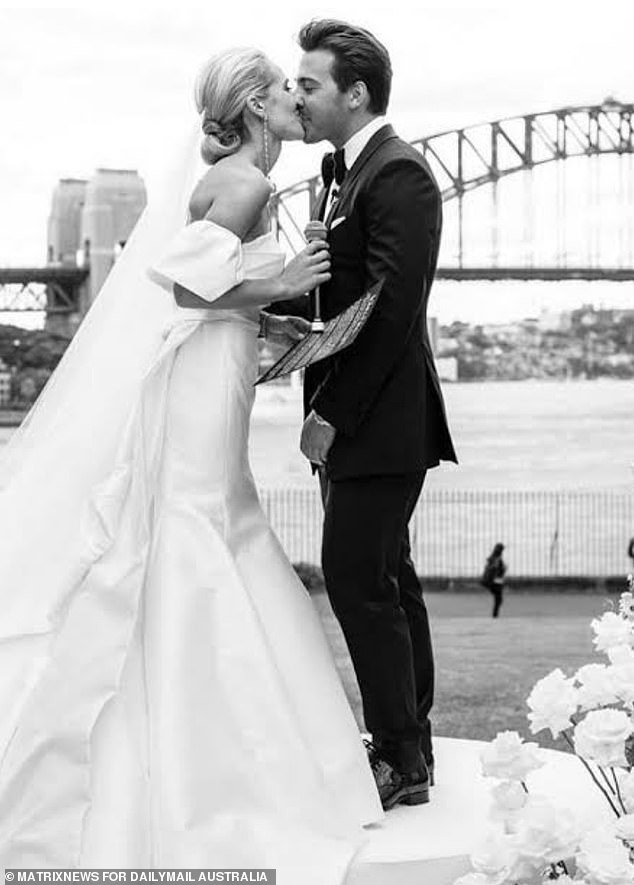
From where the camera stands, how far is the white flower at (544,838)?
252cm

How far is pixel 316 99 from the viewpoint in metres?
3.24

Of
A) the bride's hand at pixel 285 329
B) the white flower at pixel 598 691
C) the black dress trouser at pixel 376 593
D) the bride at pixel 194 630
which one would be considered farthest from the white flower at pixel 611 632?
the bride's hand at pixel 285 329

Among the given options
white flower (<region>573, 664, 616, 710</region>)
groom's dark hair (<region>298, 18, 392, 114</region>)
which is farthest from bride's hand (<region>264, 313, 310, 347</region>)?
white flower (<region>573, 664, 616, 710</region>)

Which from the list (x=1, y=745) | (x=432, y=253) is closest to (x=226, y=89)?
(x=432, y=253)

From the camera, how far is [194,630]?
128 inches

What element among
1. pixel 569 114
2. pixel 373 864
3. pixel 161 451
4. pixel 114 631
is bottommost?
pixel 373 864

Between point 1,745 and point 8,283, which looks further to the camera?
point 8,283

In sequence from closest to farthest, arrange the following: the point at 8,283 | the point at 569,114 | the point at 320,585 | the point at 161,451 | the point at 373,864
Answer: the point at 373,864 < the point at 161,451 < the point at 320,585 < the point at 8,283 < the point at 569,114

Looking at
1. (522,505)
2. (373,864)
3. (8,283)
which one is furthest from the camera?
(522,505)

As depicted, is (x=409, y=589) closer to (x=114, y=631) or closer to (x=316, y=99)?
(x=114, y=631)

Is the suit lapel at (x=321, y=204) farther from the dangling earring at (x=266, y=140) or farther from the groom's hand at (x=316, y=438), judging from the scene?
the groom's hand at (x=316, y=438)

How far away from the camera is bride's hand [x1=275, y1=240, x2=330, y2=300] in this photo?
3250 millimetres

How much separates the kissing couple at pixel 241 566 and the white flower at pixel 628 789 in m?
0.65

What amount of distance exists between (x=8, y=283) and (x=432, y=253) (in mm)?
38981
